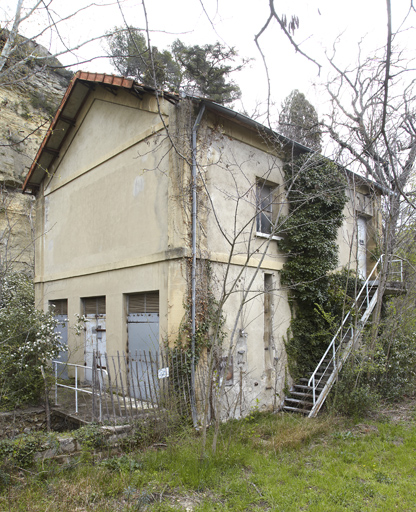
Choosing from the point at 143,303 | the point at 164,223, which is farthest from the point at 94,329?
the point at 164,223

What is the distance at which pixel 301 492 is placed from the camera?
5098 millimetres

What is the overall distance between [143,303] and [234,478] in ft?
14.8

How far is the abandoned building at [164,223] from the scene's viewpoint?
827 centimetres

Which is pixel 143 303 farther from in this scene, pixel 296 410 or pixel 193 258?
pixel 296 410

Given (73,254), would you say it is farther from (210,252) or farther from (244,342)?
(244,342)

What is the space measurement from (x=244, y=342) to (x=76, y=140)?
8.03m

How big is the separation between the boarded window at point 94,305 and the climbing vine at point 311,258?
16.2 ft

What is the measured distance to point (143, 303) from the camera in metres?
8.95

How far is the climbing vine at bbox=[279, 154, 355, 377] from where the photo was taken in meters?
10.1

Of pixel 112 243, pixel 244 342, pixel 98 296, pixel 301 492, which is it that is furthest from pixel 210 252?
pixel 301 492

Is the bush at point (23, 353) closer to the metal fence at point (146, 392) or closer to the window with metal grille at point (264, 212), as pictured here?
the metal fence at point (146, 392)

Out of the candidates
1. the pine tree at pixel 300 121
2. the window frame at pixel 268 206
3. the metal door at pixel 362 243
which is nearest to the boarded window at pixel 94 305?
the window frame at pixel 268 206

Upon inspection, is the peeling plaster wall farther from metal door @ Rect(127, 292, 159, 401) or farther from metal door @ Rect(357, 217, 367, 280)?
metal door @ Rect(357, 217, 367, 280)

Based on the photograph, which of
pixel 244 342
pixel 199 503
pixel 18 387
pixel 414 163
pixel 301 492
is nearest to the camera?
pixel 199 503
